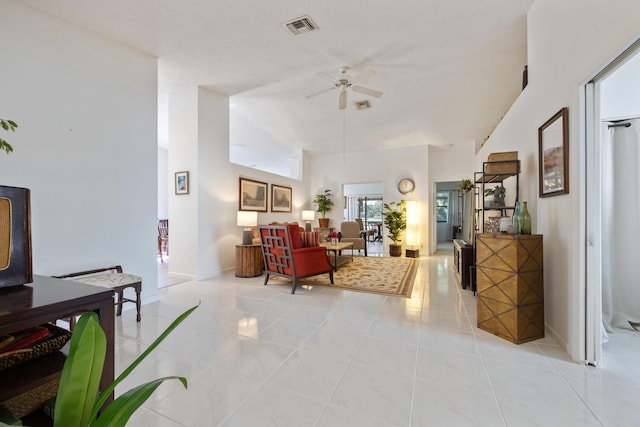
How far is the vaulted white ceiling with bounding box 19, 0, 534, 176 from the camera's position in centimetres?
273

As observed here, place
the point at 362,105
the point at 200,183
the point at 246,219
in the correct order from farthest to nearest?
the point at 362,105 < the point at 246,219 < the point at 200,183

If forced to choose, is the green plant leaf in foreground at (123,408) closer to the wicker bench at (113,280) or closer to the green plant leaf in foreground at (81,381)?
the green plant leaf in foreground at (81,381)

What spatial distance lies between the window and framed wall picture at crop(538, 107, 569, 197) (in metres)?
8.58

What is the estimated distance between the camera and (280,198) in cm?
677

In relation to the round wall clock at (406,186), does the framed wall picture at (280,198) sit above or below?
below

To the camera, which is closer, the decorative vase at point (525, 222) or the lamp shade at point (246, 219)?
the decorative vase at point (525, 222)

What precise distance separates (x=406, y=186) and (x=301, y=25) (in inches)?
208

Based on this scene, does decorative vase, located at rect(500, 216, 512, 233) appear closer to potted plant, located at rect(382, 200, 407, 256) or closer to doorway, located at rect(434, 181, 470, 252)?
potted plant, located at rect(382, 200, 407, 256)

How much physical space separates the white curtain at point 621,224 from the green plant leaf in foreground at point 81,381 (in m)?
3.67

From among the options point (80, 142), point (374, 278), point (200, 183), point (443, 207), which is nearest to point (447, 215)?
point (443, 207)

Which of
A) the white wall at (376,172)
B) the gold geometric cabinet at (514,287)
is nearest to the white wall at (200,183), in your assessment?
the white wall at (376,172)

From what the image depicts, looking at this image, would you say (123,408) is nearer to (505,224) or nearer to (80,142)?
(505,224)

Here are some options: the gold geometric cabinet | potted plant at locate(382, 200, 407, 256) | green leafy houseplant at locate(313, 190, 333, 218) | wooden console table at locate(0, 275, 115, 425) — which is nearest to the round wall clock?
potted plant at locate(382, 200, 407, 256)

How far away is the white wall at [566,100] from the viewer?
1680 mm
